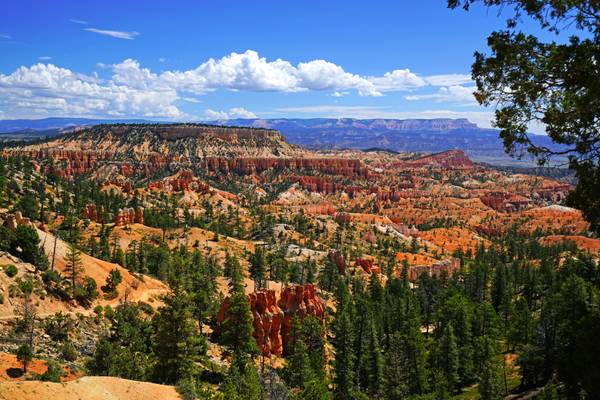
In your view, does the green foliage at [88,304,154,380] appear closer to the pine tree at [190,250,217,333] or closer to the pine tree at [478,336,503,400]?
the pine tree at [190,250,217,333]

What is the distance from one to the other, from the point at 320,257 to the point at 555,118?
369ft

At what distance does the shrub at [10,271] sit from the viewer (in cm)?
5322

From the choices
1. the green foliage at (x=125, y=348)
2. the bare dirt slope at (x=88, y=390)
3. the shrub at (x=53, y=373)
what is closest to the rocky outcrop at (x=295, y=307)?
the green foliage at (x=125, y=348)

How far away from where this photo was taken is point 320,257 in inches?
5025

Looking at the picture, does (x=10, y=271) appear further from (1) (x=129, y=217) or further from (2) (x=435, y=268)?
(2) (x=435, y=268)

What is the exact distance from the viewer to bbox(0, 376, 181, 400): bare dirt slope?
939 inches

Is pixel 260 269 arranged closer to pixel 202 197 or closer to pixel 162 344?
pixel 162 344

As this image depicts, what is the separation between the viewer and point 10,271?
175 feet

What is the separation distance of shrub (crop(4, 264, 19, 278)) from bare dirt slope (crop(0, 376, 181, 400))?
99.0 feet

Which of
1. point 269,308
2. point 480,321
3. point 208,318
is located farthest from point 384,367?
point 208,318

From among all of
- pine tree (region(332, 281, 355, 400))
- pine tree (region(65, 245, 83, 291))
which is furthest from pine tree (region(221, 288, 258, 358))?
pine tree (region(65, 245, 83, 291))

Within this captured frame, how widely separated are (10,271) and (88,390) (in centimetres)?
3285

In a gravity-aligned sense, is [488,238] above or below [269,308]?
below

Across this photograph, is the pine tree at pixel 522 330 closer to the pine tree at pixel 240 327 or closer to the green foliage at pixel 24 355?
the pine tree at pixel 240 327
